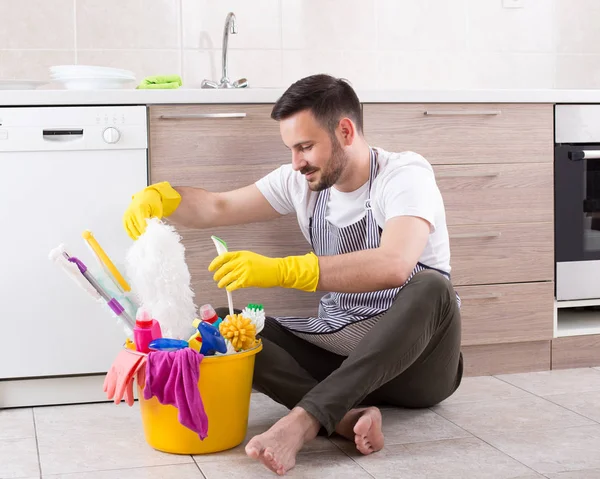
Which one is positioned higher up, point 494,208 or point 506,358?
point 494,208

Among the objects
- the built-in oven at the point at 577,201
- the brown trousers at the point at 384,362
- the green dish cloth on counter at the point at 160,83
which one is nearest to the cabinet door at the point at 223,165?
the green dish cloth on counter at the point at 160,83

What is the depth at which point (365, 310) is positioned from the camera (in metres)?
2.17

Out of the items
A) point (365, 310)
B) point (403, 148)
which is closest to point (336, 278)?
point (365, 310)

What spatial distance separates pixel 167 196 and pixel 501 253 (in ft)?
3.46

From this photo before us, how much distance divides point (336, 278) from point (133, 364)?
1.58ft

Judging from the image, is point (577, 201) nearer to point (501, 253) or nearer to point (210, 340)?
point (501, 253)

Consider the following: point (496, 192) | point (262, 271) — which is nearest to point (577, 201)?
point (496, 192)

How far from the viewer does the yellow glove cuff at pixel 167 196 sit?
7.36ft

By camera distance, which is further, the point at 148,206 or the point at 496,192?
the point at 496,192

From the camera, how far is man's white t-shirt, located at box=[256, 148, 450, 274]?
2023mm

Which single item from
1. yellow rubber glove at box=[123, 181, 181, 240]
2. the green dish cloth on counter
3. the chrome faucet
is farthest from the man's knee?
the chrome faucet

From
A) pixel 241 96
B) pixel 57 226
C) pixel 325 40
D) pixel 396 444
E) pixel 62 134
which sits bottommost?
pixel 396 444

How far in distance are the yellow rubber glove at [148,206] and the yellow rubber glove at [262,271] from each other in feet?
1.07

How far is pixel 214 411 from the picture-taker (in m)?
1.87
